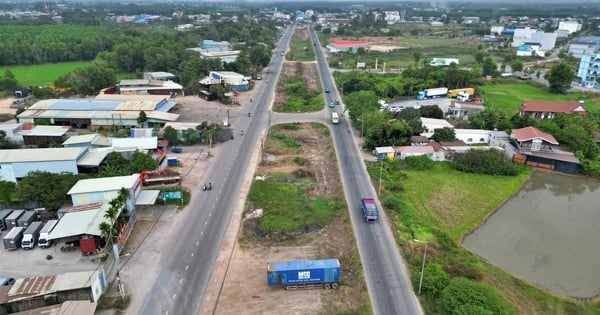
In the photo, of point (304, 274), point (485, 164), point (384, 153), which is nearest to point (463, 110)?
point (485, 164)

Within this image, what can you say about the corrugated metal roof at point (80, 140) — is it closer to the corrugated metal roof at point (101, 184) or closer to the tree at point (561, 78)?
the corrugated metal roof at point (101, 184)

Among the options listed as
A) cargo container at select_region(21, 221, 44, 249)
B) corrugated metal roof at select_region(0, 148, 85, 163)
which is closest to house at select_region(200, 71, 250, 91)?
corrugated metal roof at select_region(0, 148, 85, 163)

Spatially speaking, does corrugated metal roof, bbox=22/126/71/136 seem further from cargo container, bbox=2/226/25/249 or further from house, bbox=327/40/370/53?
house, bbox=327/40/370/53

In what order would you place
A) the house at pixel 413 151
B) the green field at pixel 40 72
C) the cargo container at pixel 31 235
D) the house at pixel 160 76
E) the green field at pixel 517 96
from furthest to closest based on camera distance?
the green field at pixel 40 72
the house at pixel 160 76
the green field at pixel 517 96
the house at pixel 413 151
the cargo container at pixel 31 235

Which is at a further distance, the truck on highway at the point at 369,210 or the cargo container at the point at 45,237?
the truck on highway at the point at 369,210

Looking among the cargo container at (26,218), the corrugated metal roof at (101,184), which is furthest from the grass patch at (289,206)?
the cargo container at (26,218)

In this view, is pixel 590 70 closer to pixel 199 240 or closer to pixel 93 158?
pixel 199 240
